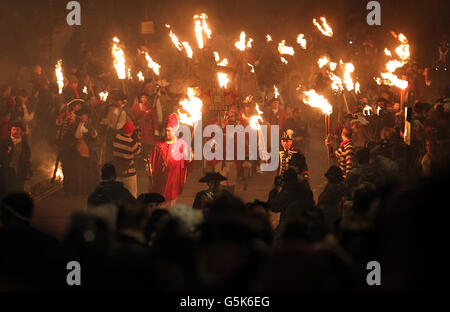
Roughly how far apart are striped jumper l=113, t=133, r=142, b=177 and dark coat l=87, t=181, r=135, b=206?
350 centimetres

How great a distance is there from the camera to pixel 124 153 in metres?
14.2

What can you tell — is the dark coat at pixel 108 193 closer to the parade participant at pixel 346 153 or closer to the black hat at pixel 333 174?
the black hat at pixel 333 174

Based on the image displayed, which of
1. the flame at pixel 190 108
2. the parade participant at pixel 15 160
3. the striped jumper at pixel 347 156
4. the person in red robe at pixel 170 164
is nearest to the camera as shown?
the striped jumper at pixel 347 156

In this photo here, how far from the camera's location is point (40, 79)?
71.2 ft

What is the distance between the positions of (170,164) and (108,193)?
410 cm

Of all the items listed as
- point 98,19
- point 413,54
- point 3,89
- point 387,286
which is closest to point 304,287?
point 387,286

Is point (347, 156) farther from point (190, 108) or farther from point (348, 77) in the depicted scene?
point (190, 108)

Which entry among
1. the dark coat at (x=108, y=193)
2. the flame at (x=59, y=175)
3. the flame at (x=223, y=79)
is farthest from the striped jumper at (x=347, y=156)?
the flame at (x=59, y=175)

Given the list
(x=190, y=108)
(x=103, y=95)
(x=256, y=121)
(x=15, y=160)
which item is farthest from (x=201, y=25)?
(x=15, y=160)

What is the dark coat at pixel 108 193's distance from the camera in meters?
10.5

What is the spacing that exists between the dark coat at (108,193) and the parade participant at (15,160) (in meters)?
4.30

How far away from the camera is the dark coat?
10517mm

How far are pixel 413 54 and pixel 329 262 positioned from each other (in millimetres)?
20620

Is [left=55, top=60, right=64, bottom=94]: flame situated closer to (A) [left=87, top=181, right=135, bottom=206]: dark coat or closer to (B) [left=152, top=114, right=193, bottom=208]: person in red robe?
(B) [left=152, top=114, right=193, bottom=208]: person in red robe
